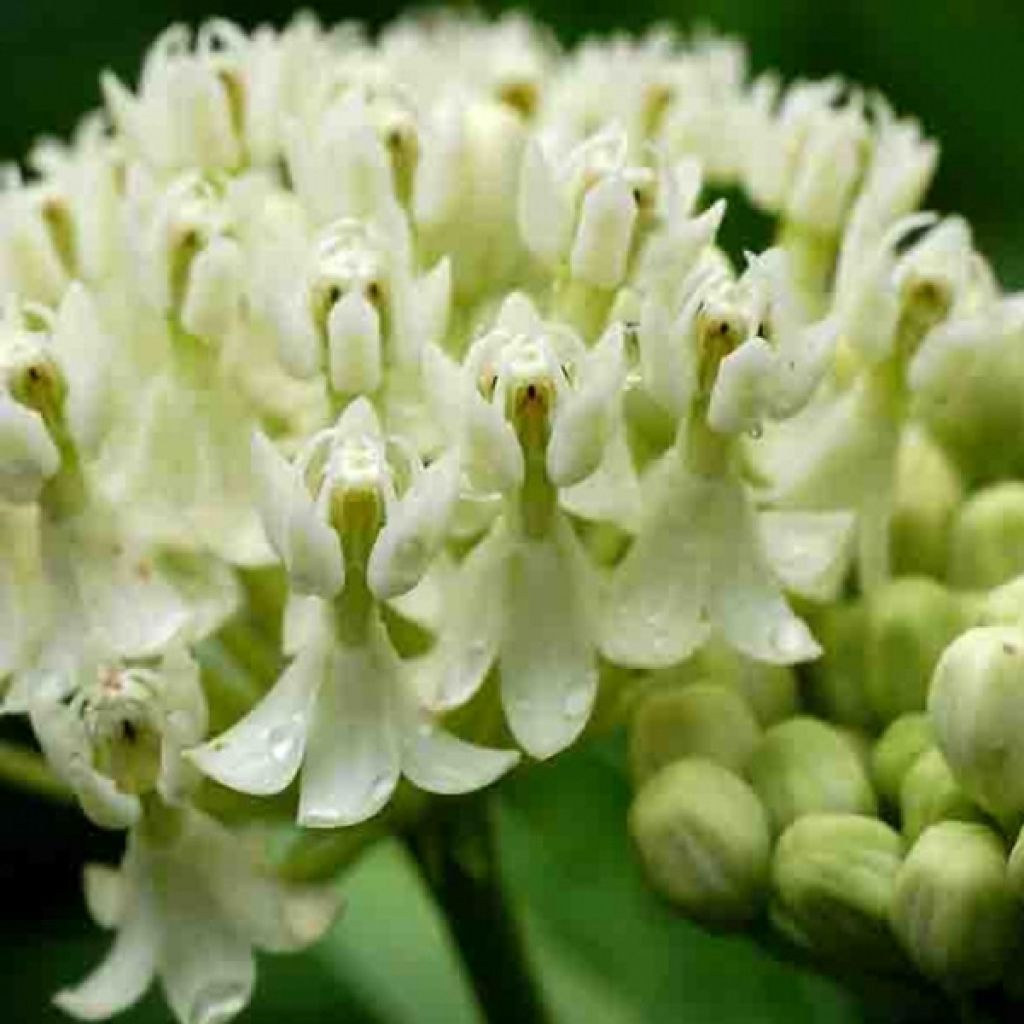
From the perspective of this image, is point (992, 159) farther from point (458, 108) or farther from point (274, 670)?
point (274, 670)

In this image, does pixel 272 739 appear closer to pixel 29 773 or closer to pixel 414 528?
pixel 414 528

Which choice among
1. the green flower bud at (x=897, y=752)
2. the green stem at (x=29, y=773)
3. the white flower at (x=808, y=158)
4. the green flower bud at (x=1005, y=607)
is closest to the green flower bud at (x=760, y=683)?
the green flower bud at (x=897, y=752)

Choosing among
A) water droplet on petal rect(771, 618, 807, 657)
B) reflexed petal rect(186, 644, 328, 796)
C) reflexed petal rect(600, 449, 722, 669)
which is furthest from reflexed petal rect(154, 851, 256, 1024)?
water droplet on petal rect(771, 618, 807, 657)

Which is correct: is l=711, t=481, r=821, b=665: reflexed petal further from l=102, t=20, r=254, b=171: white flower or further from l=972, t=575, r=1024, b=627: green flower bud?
l=102, t=20, r=254, b=171: white flower

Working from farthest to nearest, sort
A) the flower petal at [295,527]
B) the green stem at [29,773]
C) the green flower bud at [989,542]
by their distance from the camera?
the green stem at [29,773], the green flower bud at [989,542], the flower petal at [295,527]

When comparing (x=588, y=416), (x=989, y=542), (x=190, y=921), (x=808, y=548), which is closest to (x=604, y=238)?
(x=588, y=416)

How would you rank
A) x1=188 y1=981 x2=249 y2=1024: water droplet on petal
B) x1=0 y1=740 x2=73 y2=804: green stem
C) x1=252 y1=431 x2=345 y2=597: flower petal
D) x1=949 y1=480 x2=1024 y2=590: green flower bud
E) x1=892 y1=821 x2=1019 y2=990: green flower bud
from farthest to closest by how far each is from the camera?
x1=0 y1=740 x2=73 y2=804: green stem, x1=949 y1=480 x2=1024 y2=590: green flower bud, x1=188 y1=981 x2=249 y2=1024: water droplet on petal, x1=252 y1=431 x2=345 y2=597: flower petal, x1=892 y1=821 x2=1019 y2=990: green flower bud

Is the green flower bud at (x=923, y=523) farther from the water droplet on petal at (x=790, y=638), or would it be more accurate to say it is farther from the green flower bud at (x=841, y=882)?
the green flower bud at (x=841, y=882)
